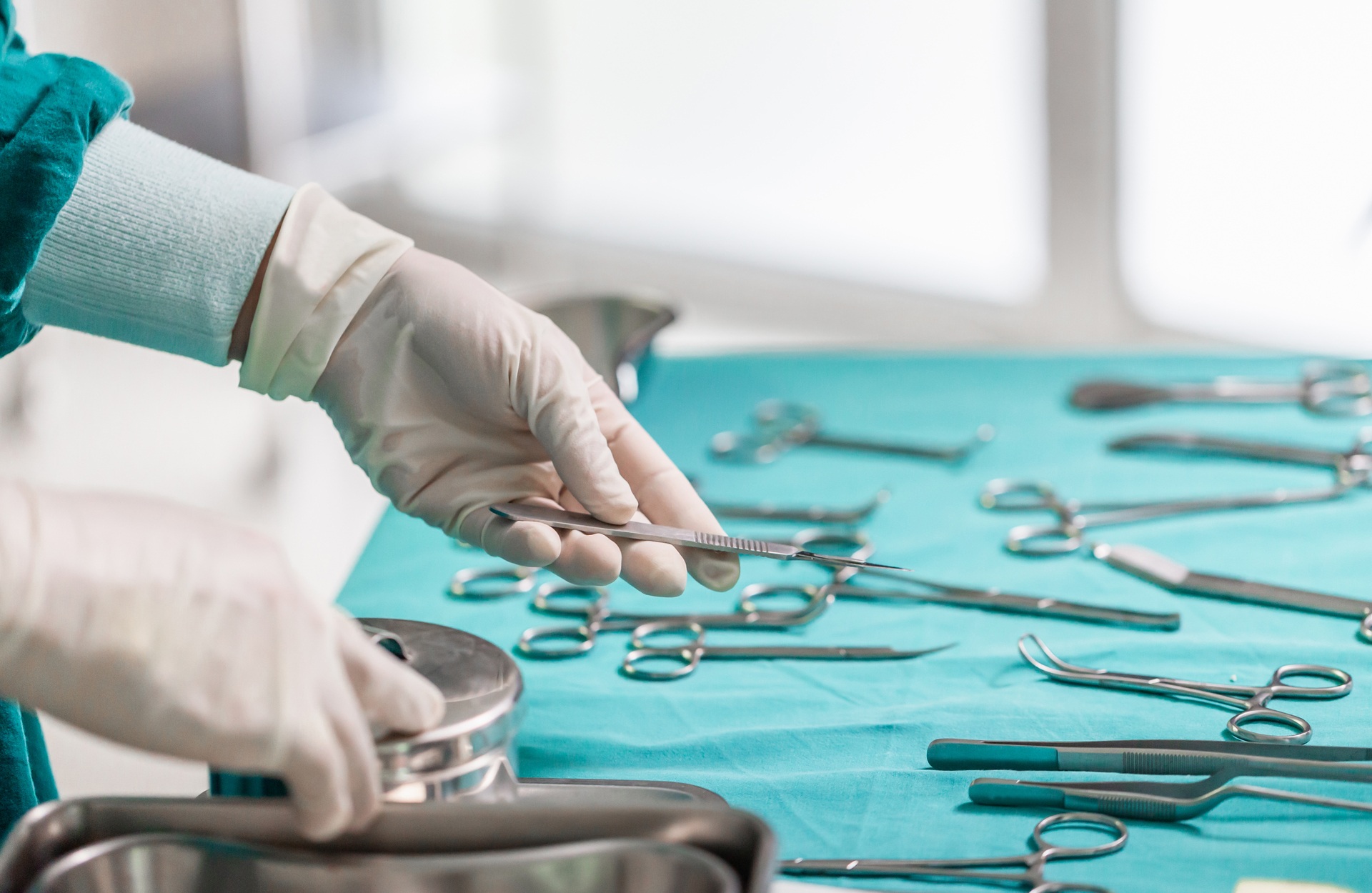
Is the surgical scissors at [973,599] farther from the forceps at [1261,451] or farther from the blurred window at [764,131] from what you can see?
the blurred window at [764,131]

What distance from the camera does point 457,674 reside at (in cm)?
60

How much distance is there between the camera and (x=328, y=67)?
2.04 metres

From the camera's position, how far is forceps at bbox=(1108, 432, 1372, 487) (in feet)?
3.67

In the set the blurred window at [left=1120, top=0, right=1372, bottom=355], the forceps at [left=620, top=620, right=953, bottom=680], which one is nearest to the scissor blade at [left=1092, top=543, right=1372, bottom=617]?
the forceps at [left=620, top=620, right=953, bottom=680]

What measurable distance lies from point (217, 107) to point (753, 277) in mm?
1538

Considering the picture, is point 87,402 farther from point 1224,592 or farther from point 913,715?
point 1224,592

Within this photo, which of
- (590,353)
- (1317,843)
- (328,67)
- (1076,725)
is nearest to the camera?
(1317,843)

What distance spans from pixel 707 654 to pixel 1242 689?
35 cm

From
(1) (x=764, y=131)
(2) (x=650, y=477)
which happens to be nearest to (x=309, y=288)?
(2) (x=650, y=477)

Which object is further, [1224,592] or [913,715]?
[1224,592]

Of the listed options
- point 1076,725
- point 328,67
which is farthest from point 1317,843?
point 328,67

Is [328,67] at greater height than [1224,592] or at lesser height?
greater

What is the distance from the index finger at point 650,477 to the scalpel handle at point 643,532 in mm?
22

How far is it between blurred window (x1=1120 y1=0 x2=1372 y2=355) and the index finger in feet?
5.18
